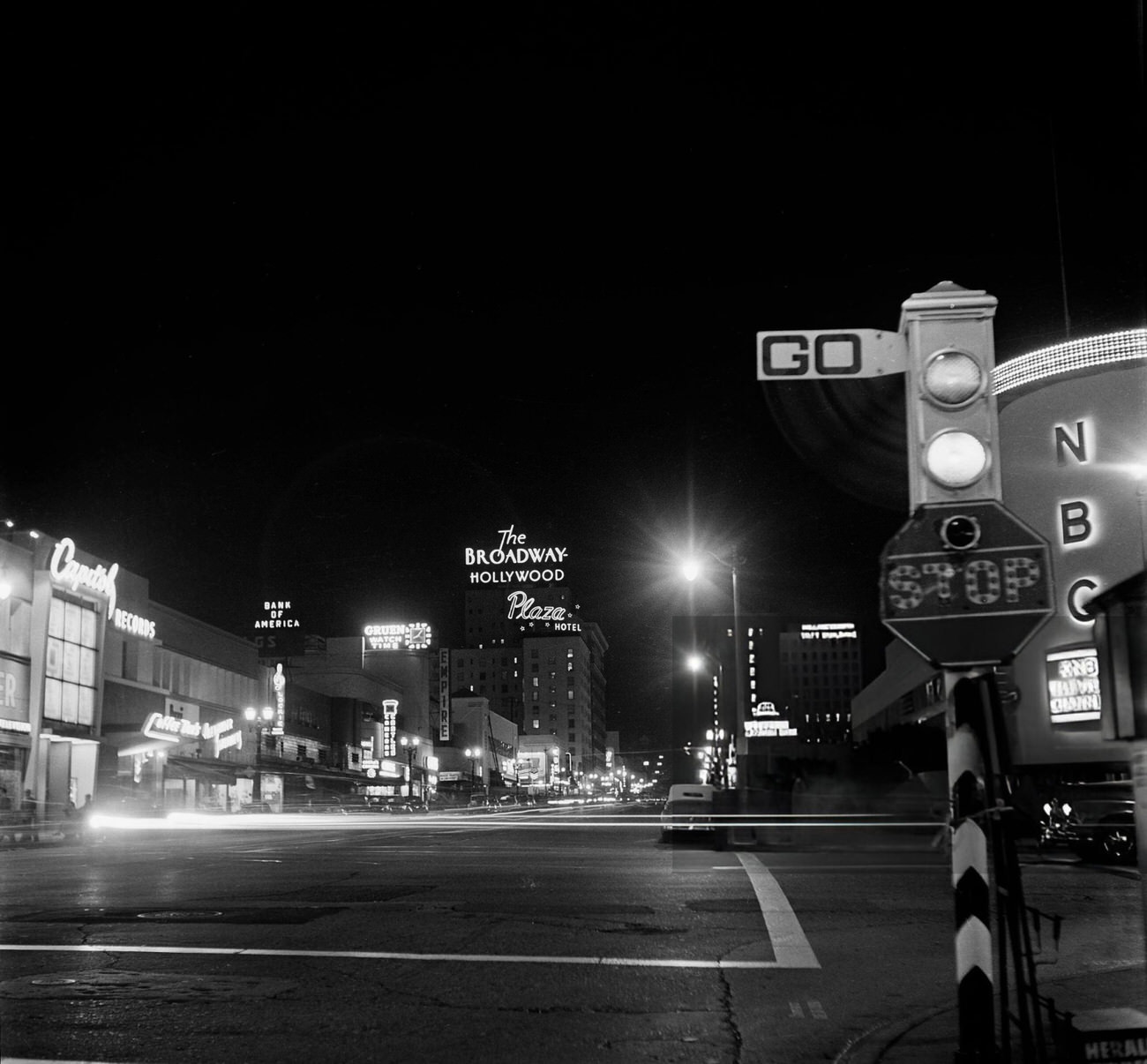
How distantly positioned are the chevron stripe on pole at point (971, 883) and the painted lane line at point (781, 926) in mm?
4480

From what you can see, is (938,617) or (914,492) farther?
(914,492)

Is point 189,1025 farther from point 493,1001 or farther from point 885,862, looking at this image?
point 885,862

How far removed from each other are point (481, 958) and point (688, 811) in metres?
21.2

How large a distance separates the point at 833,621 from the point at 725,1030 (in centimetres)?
18605

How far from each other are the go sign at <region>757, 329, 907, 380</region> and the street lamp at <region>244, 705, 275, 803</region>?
230 feet

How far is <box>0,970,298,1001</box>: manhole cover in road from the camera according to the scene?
8133 millimetres

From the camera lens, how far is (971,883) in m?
5.18

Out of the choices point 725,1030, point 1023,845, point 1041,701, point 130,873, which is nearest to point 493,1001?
point 725,1030

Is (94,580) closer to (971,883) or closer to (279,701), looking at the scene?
(279,701)

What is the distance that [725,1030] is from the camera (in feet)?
23.9

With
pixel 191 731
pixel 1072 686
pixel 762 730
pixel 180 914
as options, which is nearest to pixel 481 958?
pixel 180 914

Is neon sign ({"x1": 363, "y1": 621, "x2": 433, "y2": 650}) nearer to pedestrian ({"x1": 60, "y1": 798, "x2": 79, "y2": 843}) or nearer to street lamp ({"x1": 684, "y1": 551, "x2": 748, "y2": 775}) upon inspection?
pedestrian ({"x1": 60, "y1": 798, "x2": 79, "y2": 843})

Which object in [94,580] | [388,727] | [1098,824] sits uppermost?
[94,580]

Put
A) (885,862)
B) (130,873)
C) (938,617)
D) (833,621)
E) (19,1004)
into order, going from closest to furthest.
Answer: (938,617) → (19,1004) → (130,873) → (885,862) → (833,621)
